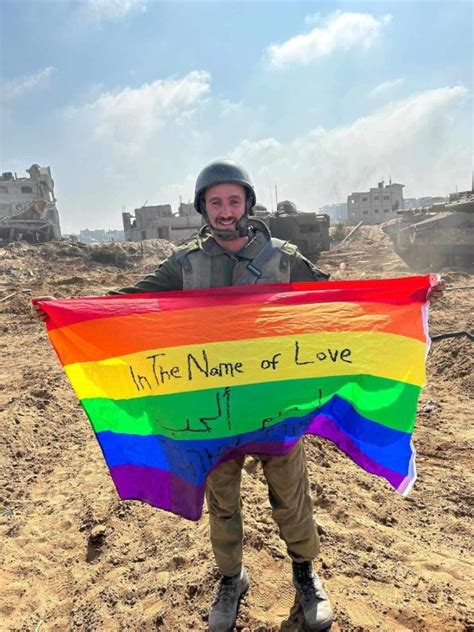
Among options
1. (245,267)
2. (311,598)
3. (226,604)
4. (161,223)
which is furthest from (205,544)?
(161,223)

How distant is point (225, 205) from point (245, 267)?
0.35 m

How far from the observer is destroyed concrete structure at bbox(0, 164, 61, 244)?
3316 cm

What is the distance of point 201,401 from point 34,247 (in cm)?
2723

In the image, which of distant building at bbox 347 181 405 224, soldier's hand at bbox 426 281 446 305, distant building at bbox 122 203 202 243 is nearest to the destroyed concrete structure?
distant building at bbox 122 203 202 243

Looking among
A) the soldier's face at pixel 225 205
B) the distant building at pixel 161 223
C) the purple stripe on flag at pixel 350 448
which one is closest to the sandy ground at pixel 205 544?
the purple stripe on flag at pixel 350 448

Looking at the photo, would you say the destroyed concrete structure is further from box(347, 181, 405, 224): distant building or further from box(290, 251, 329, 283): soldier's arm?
box(347, 181, 405, 224): distant building

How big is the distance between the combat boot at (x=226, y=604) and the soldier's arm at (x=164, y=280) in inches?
67.9

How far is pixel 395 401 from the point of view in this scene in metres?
2.50

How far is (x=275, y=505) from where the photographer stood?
2479 mm

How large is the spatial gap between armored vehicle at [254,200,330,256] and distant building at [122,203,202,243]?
25.8 meters

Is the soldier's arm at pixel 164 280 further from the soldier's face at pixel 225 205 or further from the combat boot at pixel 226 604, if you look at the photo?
the combat boot at pixel 226 604

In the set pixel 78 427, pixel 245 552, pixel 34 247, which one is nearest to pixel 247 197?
pixel 245 552

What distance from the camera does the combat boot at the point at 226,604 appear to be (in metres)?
2.49

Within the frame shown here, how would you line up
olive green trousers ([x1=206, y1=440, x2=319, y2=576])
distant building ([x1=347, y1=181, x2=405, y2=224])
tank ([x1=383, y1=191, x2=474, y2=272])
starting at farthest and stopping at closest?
distant building ([x1=347, y1=181, x2=405, y2=224]) → tank ([x1=383, y1=191, x2=474, y2=272]) → olive green trousers ([x1=206, y1=440, x2=319, y2=576])
